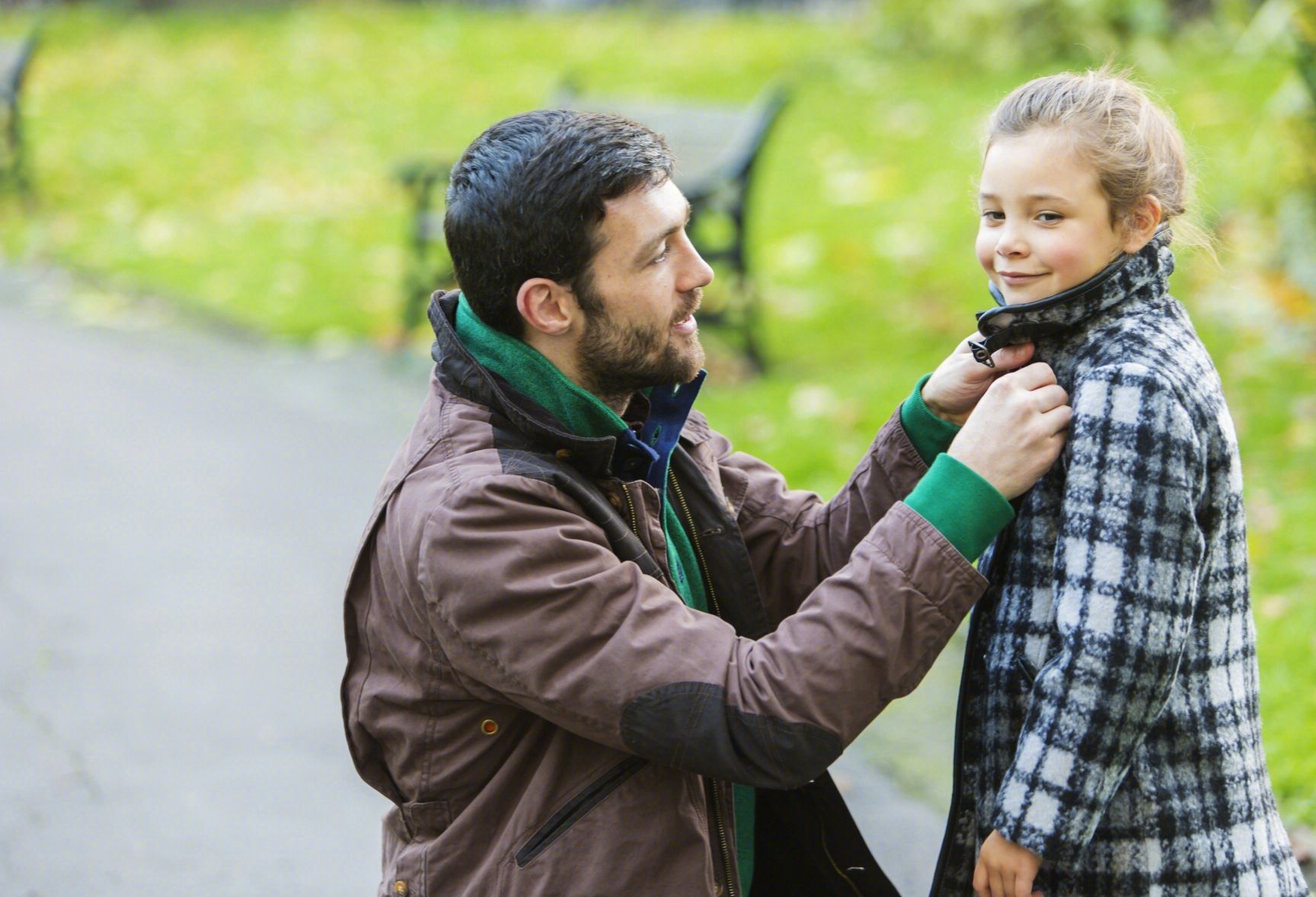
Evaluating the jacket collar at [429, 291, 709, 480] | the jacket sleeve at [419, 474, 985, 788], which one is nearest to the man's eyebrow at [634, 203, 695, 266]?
the jacket collar at [429, 291, 709, 480]

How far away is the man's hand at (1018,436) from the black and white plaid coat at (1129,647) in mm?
33

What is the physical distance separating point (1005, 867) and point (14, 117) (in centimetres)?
1000

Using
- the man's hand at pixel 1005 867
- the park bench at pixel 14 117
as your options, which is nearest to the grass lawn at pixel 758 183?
the park bench at pixel 14 117

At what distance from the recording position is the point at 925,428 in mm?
2324

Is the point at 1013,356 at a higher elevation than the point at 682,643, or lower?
higher

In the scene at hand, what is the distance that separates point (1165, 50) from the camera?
10125mm

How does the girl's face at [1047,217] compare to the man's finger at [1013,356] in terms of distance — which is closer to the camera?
the girl's face at [1047,217]

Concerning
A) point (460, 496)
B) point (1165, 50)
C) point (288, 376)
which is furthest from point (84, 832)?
point (1165, 50)

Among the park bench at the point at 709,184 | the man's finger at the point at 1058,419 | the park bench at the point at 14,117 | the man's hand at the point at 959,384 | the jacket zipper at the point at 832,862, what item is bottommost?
the jacket zipper at the point at 832,862

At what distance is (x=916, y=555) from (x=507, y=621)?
1.77 ft

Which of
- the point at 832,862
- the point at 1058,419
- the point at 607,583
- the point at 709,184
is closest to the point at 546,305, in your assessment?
the point at 607,583

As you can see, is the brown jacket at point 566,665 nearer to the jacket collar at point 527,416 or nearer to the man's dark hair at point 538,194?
the jacket collar at point 527,416

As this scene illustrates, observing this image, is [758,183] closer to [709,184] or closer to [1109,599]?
[709,184]

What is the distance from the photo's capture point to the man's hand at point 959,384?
216 centimetres
